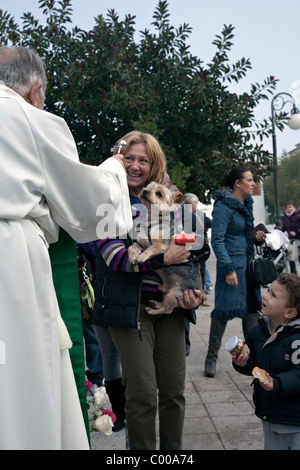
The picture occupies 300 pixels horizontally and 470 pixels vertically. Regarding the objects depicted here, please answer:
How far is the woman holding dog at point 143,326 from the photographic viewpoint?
2836 mm

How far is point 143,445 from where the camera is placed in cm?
286

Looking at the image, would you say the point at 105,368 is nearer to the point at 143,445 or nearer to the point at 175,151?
the point at 143,445

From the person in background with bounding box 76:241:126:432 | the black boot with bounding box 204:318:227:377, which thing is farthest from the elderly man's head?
the black boot with bounding box 204:318:227:377

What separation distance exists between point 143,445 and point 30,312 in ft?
4.75

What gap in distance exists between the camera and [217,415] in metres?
4.23

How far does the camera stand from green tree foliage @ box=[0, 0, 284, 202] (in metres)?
10.3

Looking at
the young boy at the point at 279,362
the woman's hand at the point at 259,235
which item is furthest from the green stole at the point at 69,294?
the woman's hand at the point at 259,235

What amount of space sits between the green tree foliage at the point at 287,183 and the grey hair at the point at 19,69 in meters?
64.1

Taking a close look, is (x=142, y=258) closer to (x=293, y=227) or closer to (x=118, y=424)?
(x=118, y=424)

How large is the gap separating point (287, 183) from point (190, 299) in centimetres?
6653

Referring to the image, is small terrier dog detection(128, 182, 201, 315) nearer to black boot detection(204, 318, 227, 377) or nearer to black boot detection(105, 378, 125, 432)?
black boot detection(105, 378, 125, 432)
